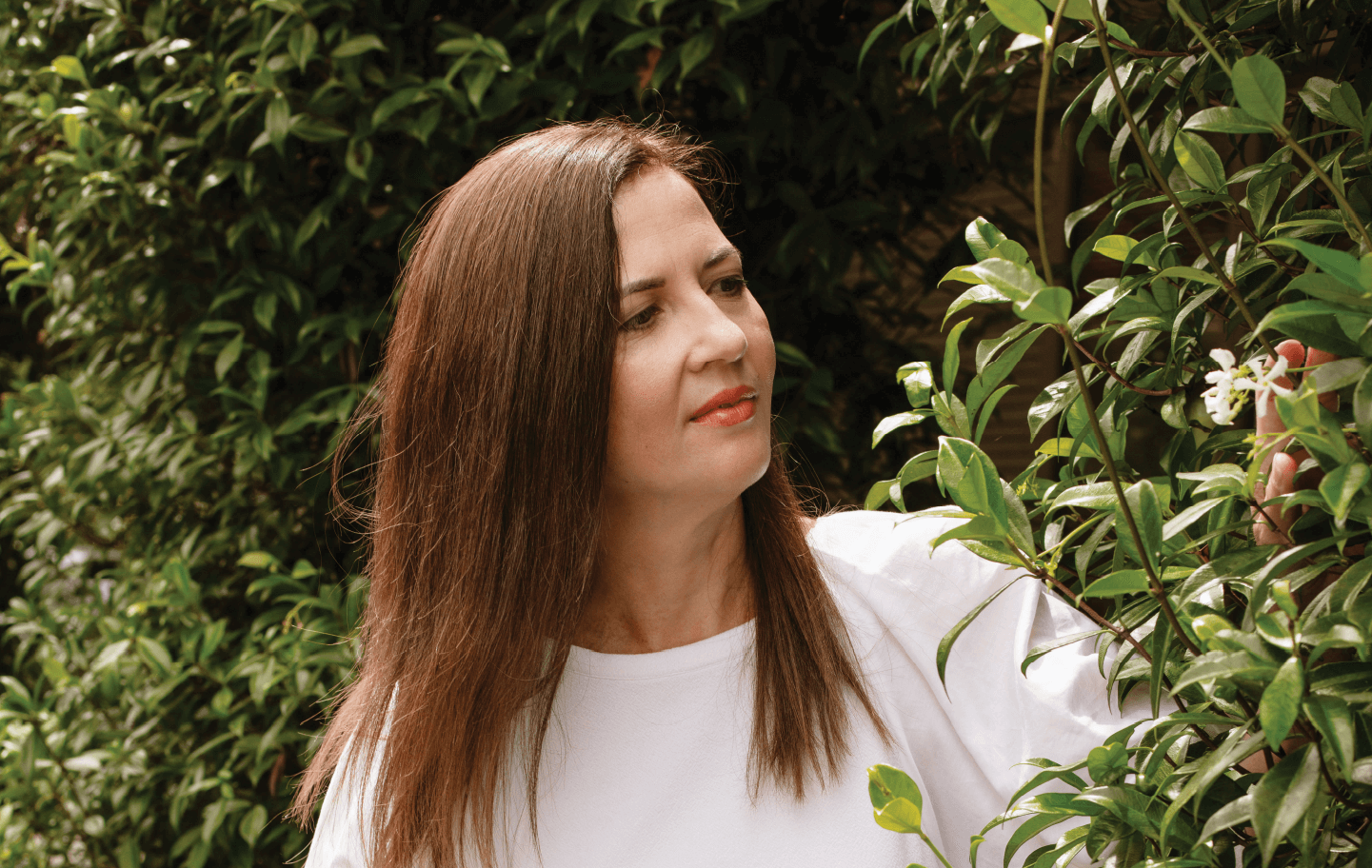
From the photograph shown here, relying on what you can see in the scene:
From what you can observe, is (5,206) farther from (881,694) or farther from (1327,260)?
(1327,260)

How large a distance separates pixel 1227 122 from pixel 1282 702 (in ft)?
1.15

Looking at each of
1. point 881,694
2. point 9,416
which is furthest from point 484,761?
point 9,416

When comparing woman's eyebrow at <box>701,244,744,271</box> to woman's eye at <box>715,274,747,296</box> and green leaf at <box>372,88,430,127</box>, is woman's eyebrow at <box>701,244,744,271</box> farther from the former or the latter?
green leaf at <box>372,88,430,127</box>

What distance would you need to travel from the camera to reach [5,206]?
96.3 inches

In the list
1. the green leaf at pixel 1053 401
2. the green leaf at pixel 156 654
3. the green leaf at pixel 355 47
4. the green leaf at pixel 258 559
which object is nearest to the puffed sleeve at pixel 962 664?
the green leaf at pixel 1053 401

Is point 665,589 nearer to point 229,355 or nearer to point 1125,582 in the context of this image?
point 1125,582

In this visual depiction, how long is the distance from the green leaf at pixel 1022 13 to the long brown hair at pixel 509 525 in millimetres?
570

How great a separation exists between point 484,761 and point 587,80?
3.48 feet

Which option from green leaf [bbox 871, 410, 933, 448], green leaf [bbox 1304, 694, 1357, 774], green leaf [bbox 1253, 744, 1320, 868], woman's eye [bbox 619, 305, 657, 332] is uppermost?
woman's eye [bbox 619, 305, 657, 332]

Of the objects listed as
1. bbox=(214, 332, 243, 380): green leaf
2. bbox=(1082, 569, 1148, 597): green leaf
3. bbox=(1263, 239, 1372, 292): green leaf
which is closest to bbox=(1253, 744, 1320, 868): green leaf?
bbox=(1082, 569, 1148, 597): green leaf

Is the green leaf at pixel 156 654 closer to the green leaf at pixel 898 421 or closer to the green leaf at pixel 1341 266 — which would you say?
the green leaf at pixel 898 421

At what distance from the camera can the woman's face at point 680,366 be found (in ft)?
3.48

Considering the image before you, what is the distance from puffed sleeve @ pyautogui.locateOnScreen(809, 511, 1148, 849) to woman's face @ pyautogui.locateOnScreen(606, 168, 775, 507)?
18 cm

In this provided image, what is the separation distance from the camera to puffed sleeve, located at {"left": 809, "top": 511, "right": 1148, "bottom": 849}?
0.99 metres
